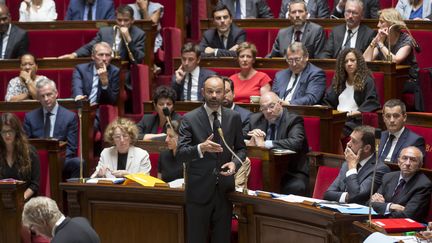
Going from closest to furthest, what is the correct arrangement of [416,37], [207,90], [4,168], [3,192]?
1. [207,90]
2. [3,192]
3. [4,168]
4. [416,37]

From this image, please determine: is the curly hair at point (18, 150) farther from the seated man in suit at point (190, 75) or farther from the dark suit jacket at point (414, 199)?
the dark suit jacket at point (414, 199)

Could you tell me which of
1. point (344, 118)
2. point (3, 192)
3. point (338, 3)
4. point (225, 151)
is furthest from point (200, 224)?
point (338, 3)

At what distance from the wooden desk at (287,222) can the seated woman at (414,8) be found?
1.78 meters

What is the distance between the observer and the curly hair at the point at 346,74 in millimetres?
4199

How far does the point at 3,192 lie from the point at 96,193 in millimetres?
311

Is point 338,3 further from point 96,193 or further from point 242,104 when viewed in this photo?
point 96,193

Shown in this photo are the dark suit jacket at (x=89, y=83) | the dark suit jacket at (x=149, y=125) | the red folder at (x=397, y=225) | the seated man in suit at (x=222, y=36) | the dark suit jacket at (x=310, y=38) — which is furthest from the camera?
the seated man in suit at (x=222, y=36)

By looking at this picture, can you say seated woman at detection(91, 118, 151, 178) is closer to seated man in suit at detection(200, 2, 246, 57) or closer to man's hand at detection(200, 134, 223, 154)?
man's hand at detection(200, 134, 223, 154)

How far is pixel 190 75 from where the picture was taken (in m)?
4.52

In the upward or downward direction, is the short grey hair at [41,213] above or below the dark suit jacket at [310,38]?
below

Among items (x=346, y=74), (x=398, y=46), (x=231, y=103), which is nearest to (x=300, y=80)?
(x=346, y=74)

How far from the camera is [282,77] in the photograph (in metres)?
4.38

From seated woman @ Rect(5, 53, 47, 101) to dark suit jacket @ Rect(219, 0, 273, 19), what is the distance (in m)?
1.09

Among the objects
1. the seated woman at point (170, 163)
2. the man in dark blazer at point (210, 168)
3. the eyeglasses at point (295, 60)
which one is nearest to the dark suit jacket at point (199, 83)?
the eyeglasses at point (295, 60)
